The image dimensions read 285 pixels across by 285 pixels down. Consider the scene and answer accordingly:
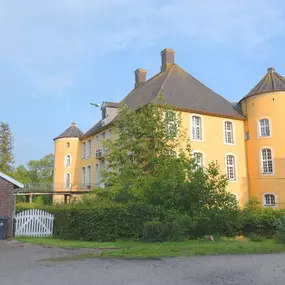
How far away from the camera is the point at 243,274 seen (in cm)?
829

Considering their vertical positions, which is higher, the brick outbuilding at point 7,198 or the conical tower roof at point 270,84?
the conical tower roof at point 270,84

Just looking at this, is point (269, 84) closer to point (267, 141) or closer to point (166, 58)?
point (267, 141)

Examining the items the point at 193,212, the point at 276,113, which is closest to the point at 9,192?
the point at 193,212

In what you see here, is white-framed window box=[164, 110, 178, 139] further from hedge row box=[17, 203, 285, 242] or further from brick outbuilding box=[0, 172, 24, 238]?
brick outbuilding box=[0, 172, 24, 238]

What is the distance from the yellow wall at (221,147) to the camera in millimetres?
31987

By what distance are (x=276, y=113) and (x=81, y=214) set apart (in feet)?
71.1

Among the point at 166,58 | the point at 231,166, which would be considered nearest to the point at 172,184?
the point at 231,166

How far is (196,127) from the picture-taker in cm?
3234

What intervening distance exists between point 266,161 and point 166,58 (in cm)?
1446

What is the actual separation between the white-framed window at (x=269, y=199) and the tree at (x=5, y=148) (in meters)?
46.2

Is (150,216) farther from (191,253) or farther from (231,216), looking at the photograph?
(191,253)

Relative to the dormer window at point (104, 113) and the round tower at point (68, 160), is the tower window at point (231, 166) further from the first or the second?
the round tower at point (68, 160)

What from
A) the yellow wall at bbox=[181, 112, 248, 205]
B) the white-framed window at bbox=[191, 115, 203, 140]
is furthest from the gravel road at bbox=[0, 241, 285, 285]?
the white-framed window at bbox=[191, 115, 203, 140]

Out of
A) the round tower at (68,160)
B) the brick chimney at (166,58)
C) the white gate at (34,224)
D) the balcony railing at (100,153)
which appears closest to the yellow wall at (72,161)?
the round tower at (68,160)
